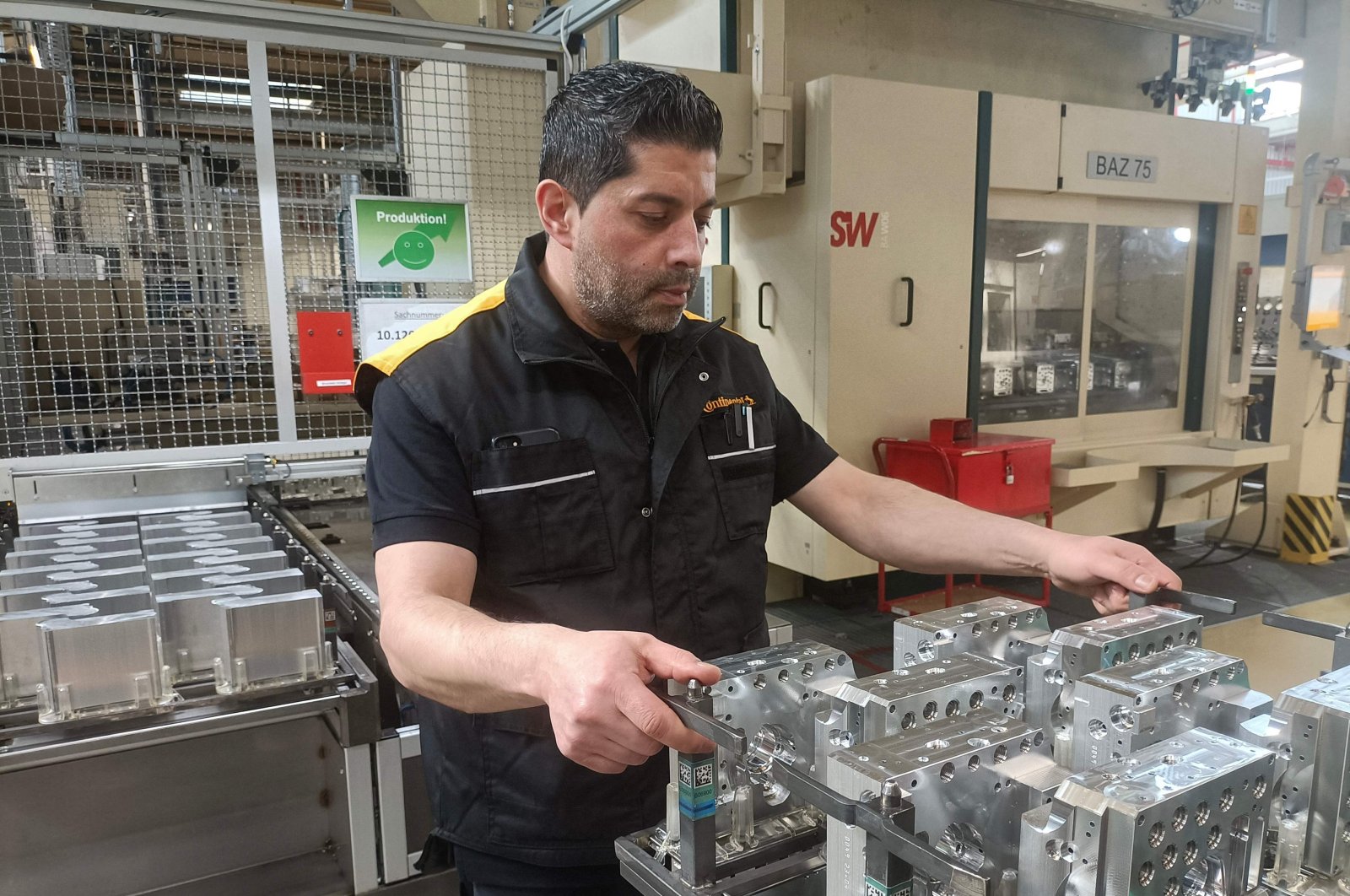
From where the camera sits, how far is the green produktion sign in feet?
8.16

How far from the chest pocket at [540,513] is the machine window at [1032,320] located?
3590 mm

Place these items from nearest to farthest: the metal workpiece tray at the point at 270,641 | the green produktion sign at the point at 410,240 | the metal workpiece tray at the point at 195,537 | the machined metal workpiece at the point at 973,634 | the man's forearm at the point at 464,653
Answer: the man's forearm at the point at 464,653
the machined metal workpiece at the point at 973,634
the metal workpiece tray at the point at 270,641
the metal workpiece tray at the point at 195,537
the green produktion sign at the point at 410,240

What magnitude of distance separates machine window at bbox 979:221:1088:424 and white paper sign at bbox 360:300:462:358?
285 centimetres

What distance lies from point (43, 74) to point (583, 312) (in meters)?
1.89

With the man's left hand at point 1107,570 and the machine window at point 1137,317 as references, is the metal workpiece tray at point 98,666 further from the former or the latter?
the machine window at point 1137,317

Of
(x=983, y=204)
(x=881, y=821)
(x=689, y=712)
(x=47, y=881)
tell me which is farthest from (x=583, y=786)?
(x=983, y=204)

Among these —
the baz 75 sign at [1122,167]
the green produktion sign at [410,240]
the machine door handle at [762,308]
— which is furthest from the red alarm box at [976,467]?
the green produktion sign at [410,240]

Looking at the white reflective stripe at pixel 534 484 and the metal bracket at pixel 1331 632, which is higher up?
the white reflective stripe at pixel 534 484

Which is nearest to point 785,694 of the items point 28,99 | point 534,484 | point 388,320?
point 534,484

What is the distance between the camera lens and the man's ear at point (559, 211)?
4.25ft

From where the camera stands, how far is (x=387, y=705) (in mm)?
1954

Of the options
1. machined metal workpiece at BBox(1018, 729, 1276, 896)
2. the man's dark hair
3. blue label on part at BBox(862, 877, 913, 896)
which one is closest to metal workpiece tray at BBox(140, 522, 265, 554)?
the man's dark hair

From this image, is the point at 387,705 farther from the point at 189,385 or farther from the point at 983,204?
the point at 983,204

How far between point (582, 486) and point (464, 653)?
14.5 inches
